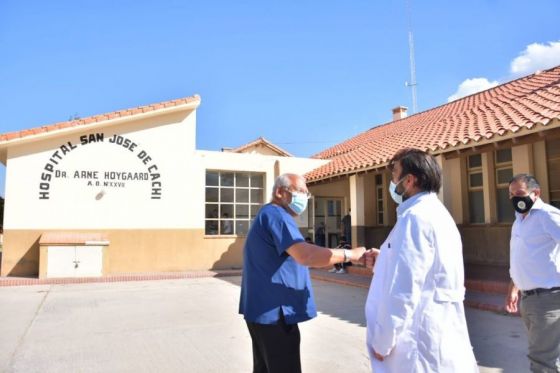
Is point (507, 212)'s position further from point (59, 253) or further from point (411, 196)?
point (59, 253)

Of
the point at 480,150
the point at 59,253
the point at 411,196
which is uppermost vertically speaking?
the point at 480,150

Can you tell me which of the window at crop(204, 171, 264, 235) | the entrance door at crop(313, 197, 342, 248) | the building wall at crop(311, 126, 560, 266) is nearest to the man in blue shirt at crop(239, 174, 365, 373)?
the building wall at crop(311, 126, 560, 266)

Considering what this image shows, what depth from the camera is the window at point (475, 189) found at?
10703 mm

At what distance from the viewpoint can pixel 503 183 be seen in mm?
10133

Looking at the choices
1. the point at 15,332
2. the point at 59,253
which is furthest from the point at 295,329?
the point at 59,253

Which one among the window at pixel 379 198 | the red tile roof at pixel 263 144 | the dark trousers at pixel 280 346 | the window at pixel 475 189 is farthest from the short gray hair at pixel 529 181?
the red tile roof at pixel 263 144

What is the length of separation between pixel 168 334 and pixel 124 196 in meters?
7.17

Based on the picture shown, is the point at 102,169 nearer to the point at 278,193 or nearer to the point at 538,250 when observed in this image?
the point at 278,193

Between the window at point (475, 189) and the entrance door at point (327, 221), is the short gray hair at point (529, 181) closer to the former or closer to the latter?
the window at point (475, 189)

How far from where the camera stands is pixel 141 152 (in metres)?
12.5

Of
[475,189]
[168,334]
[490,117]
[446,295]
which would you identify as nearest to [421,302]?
[446,295]

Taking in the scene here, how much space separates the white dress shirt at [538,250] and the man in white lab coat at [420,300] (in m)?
1.70

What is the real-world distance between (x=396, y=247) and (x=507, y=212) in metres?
9.10

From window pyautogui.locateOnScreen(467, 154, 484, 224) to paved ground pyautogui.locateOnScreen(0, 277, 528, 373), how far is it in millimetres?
3808
